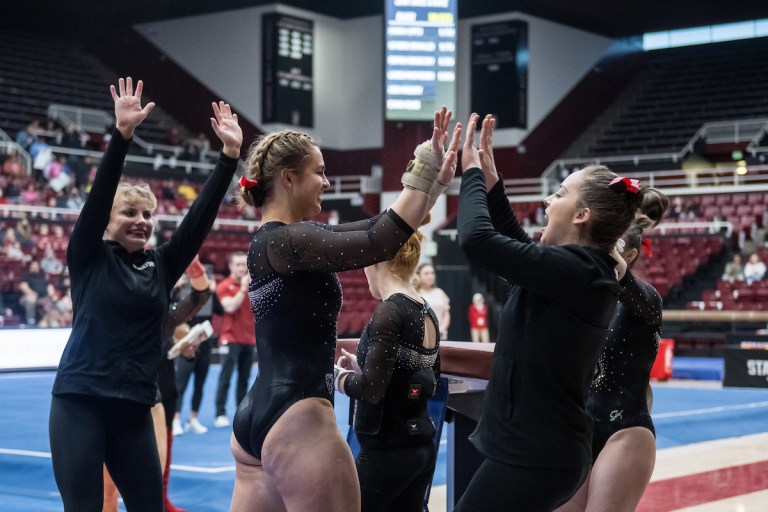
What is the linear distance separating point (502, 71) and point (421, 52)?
8.02 m

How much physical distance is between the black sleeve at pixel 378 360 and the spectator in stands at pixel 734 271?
17998mm

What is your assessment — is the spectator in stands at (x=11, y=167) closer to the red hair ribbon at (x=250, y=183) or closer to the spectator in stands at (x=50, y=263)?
the spectator in stands at (x=50, y=263)

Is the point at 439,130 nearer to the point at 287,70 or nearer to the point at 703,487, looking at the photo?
the point at 703,487

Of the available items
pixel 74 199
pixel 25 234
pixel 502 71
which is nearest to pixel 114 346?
pixel 25 234

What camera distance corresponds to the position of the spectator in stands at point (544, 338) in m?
2.70

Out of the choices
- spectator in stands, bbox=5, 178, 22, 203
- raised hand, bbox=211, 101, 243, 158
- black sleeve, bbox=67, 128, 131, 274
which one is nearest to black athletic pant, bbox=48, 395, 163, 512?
black sleeve, bbox=67, 128, 131, 274

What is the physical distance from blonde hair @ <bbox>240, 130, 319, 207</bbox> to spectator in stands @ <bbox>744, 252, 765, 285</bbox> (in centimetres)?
1829

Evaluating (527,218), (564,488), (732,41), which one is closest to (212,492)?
(564,488)

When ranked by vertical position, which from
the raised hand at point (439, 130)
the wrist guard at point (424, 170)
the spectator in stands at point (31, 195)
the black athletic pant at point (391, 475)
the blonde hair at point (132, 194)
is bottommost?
the black athletic pant at point (391, 475)

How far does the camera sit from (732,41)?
2933 centimetres

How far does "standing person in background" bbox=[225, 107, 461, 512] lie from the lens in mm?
2641

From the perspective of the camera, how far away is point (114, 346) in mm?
3420

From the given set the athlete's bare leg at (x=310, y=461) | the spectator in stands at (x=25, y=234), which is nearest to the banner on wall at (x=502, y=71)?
the spectator in stands at (x=25, y=234)

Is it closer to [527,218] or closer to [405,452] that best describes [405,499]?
[405,452]
